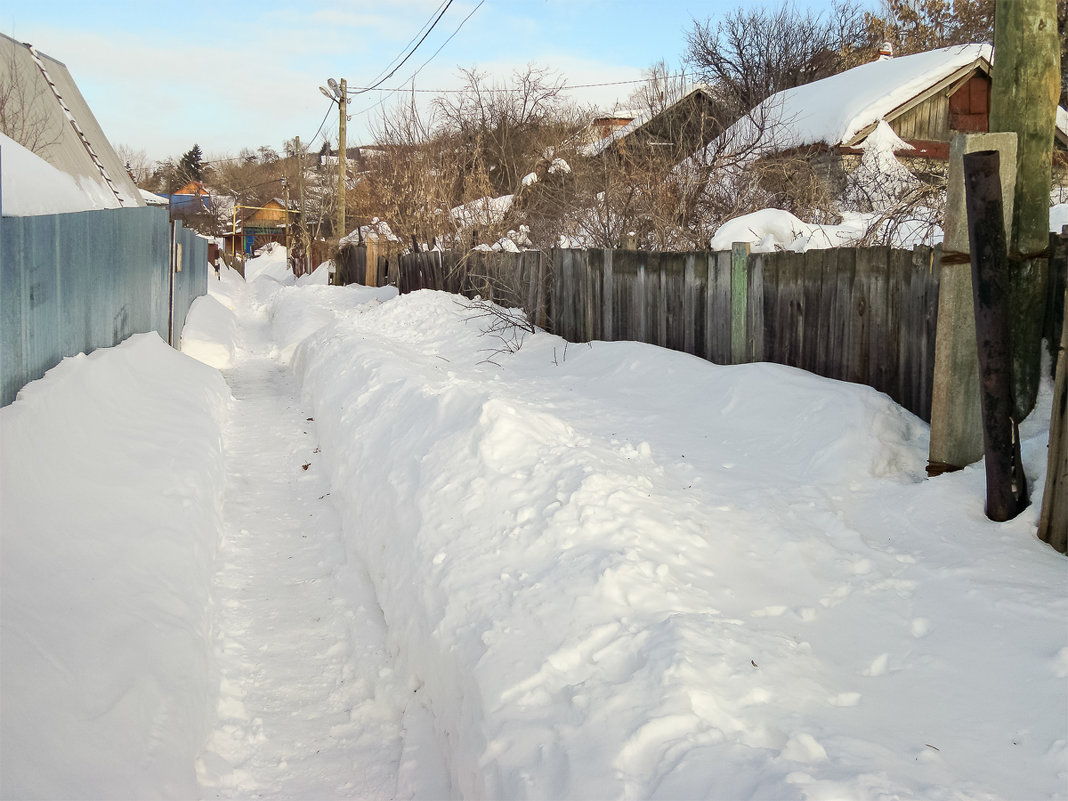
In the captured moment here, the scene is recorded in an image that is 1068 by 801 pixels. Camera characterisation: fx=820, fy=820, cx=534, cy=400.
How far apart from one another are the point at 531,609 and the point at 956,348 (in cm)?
298

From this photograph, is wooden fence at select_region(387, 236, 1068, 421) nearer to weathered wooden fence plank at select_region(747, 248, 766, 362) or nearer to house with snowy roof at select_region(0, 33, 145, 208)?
weathered wooden fence plank at select_region(747, 248, 766, 362)

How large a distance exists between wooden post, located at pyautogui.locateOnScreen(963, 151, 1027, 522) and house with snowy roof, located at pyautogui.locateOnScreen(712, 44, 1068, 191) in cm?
1474

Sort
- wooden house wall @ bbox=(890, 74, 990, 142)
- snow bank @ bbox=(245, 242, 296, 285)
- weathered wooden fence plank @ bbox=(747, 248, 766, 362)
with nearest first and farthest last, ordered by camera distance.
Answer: weathered wooden fence plank @ bbox=(747, 248, 766, 362) → wooden house wall @ bbox=(890, 74, 990, 142) → snow bank @ bbox=(245, 242, 296, 285)

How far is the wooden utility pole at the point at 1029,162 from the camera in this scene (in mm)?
4660

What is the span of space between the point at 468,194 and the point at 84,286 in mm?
14131

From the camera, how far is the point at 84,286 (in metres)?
6.88

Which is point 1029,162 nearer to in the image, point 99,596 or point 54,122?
point 99,596

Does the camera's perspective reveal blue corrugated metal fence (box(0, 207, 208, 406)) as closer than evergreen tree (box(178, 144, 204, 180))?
Yes

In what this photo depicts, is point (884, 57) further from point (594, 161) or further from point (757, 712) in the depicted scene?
point (757, 712)

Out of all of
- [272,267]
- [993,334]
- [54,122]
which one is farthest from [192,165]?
[993,334]

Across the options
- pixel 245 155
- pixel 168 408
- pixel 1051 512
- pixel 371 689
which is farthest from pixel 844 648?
pixel 245 155

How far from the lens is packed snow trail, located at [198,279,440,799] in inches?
133

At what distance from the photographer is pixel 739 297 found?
7.60 meters

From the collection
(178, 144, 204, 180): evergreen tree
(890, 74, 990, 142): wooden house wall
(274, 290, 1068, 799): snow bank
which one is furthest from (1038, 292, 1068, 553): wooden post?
(178, 144, 204, 180): evergreen tree
